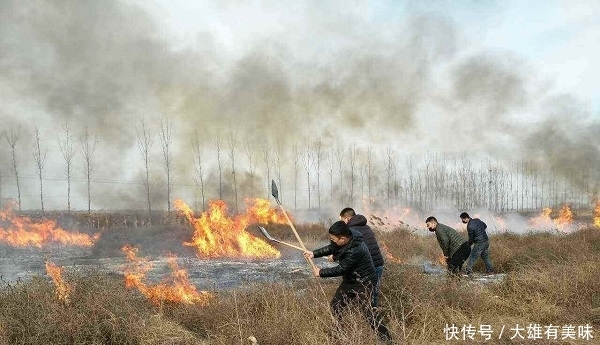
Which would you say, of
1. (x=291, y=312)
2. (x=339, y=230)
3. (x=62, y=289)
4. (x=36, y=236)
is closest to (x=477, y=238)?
(x=291, y=312)

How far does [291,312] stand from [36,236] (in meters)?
24.5

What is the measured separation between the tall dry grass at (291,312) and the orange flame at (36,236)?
1973 centimetres

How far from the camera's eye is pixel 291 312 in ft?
18.4

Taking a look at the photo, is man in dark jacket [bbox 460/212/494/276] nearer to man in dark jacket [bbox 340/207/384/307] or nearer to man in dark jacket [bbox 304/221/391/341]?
man in dark jacket [bbox 340/207/384/307]

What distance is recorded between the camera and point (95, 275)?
601 cm

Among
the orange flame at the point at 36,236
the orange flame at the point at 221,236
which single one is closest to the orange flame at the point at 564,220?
the orange flame at the point at 221,236

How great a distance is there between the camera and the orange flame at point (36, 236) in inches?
948

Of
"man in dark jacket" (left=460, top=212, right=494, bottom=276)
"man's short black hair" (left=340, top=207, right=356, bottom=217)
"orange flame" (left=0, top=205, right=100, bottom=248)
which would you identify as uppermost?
"man's short black hair" (left=340, top=207, right=356, bottom=217)

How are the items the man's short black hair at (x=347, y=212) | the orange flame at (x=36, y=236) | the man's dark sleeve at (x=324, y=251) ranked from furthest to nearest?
the orange flame at (x=36, y=236) → the man's short black hair at (x=347, y=212) → the man's dark sleeve at (x=324, y=251)

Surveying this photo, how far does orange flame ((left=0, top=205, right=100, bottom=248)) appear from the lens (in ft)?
79.0

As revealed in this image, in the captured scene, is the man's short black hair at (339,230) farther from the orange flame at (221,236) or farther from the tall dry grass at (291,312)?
the orange flame at (221,236)

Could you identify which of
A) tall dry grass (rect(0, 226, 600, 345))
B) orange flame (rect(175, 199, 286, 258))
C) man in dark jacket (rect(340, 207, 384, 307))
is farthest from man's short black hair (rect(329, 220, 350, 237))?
orange flame (rect(175, 199, 286, 258))

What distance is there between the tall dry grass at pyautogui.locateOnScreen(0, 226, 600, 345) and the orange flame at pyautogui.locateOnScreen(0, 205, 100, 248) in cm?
1973

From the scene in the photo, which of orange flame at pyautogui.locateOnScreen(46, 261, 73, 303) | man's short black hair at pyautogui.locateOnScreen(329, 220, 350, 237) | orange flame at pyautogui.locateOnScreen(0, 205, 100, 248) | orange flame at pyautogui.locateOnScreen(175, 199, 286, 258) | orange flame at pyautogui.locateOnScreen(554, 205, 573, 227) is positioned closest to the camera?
man's short black hair at pyautogui.locateOnScreen(329, 220, 350, 237)
